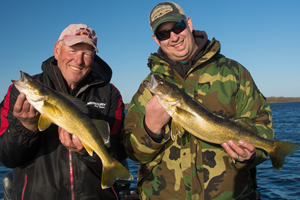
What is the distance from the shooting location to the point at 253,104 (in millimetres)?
3521

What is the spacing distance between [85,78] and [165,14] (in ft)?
6.98

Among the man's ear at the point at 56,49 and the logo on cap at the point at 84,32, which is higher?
the logo on cap at the point at 84,32

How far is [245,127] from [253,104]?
1.41ft

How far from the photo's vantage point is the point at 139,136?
348 cm

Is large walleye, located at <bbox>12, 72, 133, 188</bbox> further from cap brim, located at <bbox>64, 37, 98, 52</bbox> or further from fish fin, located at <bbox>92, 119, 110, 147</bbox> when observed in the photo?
cap brim, located at <bbox>64, 37, 98, 52</bbox>

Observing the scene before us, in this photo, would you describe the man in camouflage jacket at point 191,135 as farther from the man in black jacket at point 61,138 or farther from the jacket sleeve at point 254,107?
the man in black jacket at point 61,138

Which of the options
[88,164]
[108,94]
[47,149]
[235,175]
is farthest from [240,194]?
[47,149]

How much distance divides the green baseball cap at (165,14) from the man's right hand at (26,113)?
258cm

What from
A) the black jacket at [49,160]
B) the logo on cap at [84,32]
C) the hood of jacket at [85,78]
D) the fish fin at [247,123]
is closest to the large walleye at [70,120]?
the black jacket at [49,160]

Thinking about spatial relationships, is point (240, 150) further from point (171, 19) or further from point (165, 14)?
point (165, 14)

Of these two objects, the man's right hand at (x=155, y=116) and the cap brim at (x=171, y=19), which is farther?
the cap brim at (x=171, y=19)

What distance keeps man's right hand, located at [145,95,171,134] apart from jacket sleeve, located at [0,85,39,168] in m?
1.90

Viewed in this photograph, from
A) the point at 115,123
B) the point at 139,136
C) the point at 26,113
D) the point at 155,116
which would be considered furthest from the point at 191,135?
the point at 26,113

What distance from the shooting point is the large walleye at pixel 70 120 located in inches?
127
